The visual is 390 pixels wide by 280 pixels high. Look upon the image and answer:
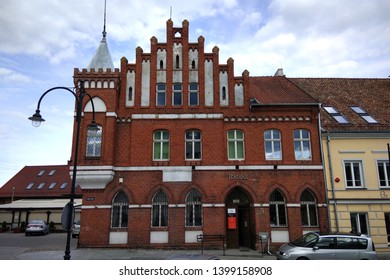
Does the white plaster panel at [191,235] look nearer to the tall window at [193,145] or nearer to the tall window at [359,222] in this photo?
the tall window at [193,145]

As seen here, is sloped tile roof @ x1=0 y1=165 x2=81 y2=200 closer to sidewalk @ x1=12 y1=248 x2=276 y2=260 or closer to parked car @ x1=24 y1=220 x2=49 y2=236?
parked car @ x1=24 y1=220 x2=49 y2=236

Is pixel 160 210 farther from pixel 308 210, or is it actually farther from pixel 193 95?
pixel 308 210

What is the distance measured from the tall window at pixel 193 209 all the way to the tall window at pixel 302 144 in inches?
259

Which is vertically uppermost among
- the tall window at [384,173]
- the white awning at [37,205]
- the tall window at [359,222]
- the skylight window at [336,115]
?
the skylight window at [336,115]

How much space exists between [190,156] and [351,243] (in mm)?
9663

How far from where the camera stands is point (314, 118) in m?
20.0

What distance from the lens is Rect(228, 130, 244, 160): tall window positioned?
19.6 m

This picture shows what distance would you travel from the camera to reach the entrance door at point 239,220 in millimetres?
18812

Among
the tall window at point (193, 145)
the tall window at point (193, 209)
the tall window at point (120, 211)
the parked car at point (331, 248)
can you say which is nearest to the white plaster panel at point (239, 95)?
the tall window at point (193, 145)

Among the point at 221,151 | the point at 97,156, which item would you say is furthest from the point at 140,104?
the point at 221,151

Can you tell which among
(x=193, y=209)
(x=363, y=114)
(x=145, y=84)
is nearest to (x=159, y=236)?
(x=193, y=209)

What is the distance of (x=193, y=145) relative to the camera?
19562mm

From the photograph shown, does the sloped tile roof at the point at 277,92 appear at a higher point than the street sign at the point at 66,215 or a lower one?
higher
